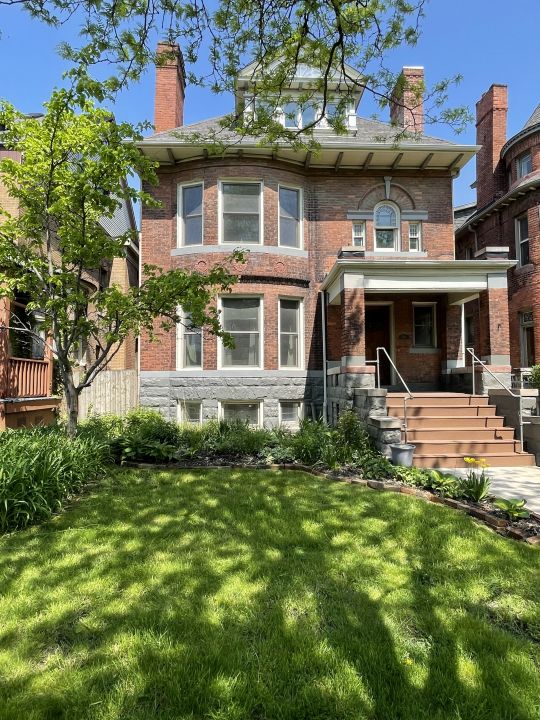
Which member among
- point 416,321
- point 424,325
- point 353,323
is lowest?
point 353,323

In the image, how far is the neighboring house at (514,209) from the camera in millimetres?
14398

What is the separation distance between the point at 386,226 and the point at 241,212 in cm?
430

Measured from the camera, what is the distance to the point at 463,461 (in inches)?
296

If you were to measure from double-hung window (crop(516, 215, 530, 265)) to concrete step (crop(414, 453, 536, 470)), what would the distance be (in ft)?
32.1

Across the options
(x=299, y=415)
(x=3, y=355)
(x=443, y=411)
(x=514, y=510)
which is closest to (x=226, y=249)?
(x=299, y=415)

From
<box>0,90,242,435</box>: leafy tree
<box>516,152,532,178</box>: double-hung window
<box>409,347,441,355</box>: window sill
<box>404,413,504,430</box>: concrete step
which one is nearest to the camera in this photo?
<box>0,90,242,435</box>: leafy tree

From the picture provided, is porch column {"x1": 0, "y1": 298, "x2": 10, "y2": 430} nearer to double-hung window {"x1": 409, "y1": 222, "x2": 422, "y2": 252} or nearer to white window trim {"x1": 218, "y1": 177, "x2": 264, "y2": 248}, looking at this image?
white window trim {"x1": 218, "y1": 177, "x2": 264, "y2": 248}

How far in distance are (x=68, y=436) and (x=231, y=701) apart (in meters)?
5.74

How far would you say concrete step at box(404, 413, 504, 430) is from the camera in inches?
327

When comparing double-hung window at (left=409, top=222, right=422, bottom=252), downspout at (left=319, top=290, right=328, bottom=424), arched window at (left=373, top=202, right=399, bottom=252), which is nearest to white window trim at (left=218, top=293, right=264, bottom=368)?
downspout at (left=319, top=290, right=328, bottom=424)

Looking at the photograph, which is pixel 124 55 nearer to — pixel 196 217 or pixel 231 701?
pixel 231 701

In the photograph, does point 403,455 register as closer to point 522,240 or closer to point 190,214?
point 190,214

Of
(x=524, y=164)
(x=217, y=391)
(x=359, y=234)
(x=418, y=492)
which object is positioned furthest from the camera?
(x=524, y=164)


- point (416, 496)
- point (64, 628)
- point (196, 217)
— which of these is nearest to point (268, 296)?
point (196, 217)
